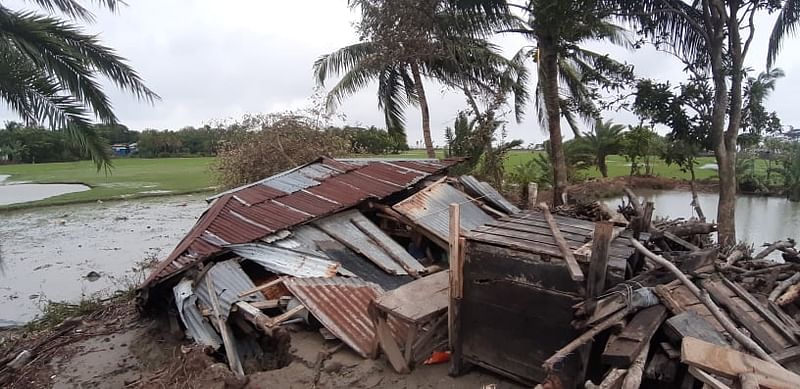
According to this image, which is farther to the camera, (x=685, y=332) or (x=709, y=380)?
(x=685, y=332)

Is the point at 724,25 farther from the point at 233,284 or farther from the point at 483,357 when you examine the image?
the point at 233,284

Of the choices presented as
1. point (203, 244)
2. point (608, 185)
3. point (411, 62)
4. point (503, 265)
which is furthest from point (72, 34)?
point (608, 185)

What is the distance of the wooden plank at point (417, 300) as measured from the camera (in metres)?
4.63

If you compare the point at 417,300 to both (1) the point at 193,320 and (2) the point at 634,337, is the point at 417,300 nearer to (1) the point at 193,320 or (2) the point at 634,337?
(2) the point at 634,337

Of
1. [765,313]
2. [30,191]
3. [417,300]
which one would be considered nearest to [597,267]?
[765,313]

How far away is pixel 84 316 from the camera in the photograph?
25.7 feet

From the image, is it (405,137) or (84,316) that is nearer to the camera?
(84,316)

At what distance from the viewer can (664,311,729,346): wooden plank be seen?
3326 mm

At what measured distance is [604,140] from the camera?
25297mm

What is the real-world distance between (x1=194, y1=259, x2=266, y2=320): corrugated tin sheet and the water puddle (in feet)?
32.9

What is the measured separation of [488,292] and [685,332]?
156 cm

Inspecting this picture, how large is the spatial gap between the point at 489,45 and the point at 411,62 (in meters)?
2.50

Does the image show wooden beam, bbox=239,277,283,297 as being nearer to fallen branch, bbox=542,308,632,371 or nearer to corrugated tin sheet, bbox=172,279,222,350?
corrugated tin sheet, bbox=172,279,222,350

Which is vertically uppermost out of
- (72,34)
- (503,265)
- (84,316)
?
(72,34)
